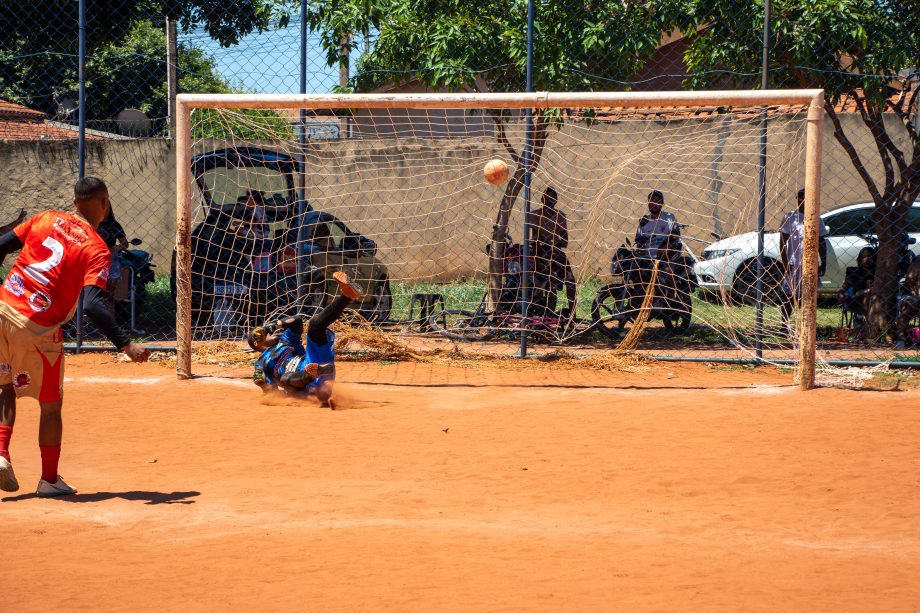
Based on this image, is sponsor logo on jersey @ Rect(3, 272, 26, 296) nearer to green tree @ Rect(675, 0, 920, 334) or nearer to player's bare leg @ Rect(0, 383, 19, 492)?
player's bare leg @ Rect(0, 383, 19, 492)

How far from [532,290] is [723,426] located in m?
3.57

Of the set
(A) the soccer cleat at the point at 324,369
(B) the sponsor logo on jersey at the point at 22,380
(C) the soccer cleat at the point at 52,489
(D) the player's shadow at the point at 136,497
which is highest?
(B) the sponsor logo on jersey at the point at 22,380

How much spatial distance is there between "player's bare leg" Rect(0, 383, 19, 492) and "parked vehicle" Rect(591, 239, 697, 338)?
664 cm

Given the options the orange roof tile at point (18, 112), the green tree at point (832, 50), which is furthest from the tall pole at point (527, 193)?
the orange roof tile at point (18, 112)

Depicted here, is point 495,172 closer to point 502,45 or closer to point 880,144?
point 502,45

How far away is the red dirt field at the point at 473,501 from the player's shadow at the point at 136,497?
0.03 metres

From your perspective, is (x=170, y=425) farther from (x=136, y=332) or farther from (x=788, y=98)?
(x=788, y=98)

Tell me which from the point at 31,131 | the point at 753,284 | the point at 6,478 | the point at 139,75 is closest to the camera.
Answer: the point at 6,478

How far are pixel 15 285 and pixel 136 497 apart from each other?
1.42m

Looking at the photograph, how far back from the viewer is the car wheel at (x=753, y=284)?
9851 mm

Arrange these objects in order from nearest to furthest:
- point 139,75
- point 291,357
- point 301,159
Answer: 1. point 291,357
2. point 301,159
3. point 139,75

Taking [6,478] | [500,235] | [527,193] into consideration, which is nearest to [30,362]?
[6,478]

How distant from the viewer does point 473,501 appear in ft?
18.2

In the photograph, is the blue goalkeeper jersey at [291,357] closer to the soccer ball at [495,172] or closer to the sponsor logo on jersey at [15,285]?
the soccer ball at [495,172]
